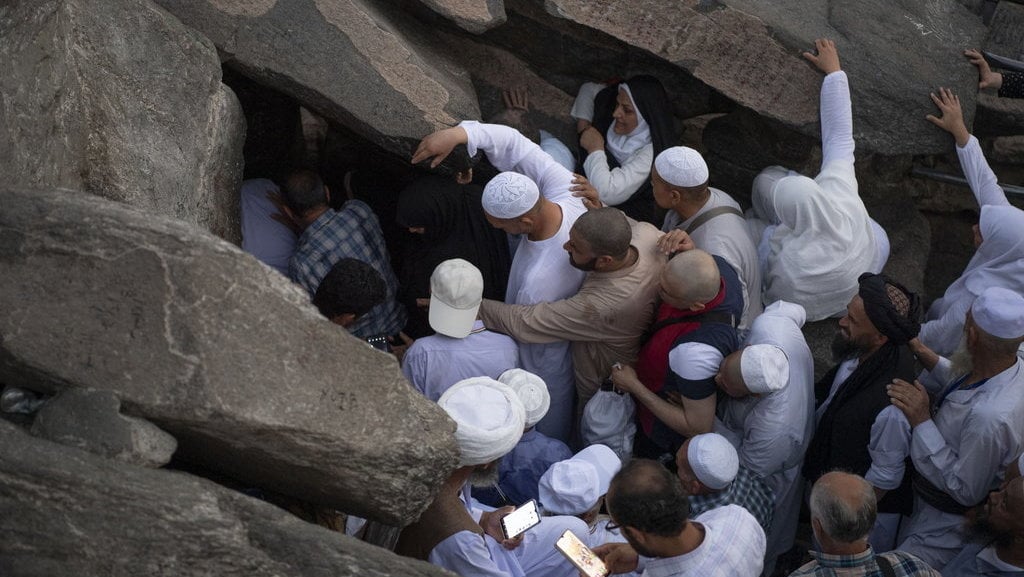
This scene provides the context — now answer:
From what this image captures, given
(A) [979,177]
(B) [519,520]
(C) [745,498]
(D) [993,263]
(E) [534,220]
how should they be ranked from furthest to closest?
(A) [979,177] → (D) [993,263] → (E) [534,220] → (C) [745,498] → (B) [519,520]

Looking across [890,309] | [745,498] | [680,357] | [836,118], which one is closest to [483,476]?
[680,357]

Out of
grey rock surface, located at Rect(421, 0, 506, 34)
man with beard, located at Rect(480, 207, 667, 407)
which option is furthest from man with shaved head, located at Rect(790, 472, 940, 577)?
grey rock surface, located at Rect(421, 0, 506, 34)

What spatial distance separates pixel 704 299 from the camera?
361 cm

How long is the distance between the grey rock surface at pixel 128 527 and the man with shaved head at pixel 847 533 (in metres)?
1.37

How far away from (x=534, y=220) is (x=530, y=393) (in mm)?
811

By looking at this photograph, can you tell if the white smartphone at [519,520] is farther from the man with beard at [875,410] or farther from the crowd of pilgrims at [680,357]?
the man with beard at [875,410]

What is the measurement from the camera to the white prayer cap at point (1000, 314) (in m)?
3.29

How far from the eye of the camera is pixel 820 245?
14.3 feet

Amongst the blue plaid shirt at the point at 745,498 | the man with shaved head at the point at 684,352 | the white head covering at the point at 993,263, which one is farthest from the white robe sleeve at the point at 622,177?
the blue plaid shirt at the point at 745,498

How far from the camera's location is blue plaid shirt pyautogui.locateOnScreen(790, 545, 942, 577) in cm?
288

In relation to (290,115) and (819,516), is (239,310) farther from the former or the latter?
(290,115)

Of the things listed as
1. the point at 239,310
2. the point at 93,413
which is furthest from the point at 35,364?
the point at 239,310

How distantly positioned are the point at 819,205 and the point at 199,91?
2.69 metres

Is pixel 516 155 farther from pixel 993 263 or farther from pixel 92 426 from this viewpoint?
pixel 92 426
